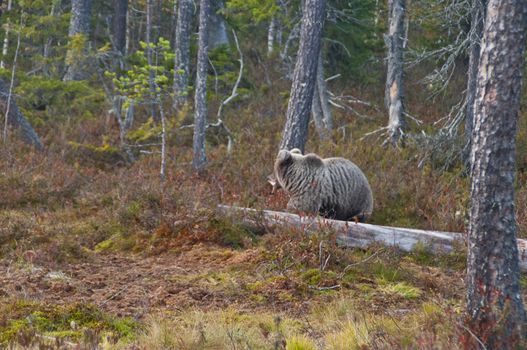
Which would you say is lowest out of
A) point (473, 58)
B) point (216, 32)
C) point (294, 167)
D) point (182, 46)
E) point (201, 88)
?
point (294, 167)

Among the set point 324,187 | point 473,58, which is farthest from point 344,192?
point 473,58

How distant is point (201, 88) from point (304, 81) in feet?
9.50

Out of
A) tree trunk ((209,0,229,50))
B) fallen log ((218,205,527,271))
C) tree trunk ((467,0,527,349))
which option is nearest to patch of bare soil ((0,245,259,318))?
fallen log ((218,205,527,271))

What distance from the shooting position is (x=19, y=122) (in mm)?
16984

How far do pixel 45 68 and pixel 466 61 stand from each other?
47.5ft

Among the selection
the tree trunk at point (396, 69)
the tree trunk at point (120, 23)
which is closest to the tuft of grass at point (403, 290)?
the tree trunk at point (396, 69)

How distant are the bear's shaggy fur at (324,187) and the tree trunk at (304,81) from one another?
Result: 6.18 ft

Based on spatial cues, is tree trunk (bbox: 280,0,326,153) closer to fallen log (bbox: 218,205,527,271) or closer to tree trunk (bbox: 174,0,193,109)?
fallen log (bbox: 218,205,527,271)

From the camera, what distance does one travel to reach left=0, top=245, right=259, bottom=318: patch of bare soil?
8.08m

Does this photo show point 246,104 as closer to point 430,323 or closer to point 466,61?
point 466,61

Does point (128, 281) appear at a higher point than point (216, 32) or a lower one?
lower

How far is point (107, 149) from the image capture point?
16875mm

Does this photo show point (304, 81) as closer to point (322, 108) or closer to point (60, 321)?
point (322, 108)

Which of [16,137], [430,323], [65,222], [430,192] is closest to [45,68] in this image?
[16,137]
